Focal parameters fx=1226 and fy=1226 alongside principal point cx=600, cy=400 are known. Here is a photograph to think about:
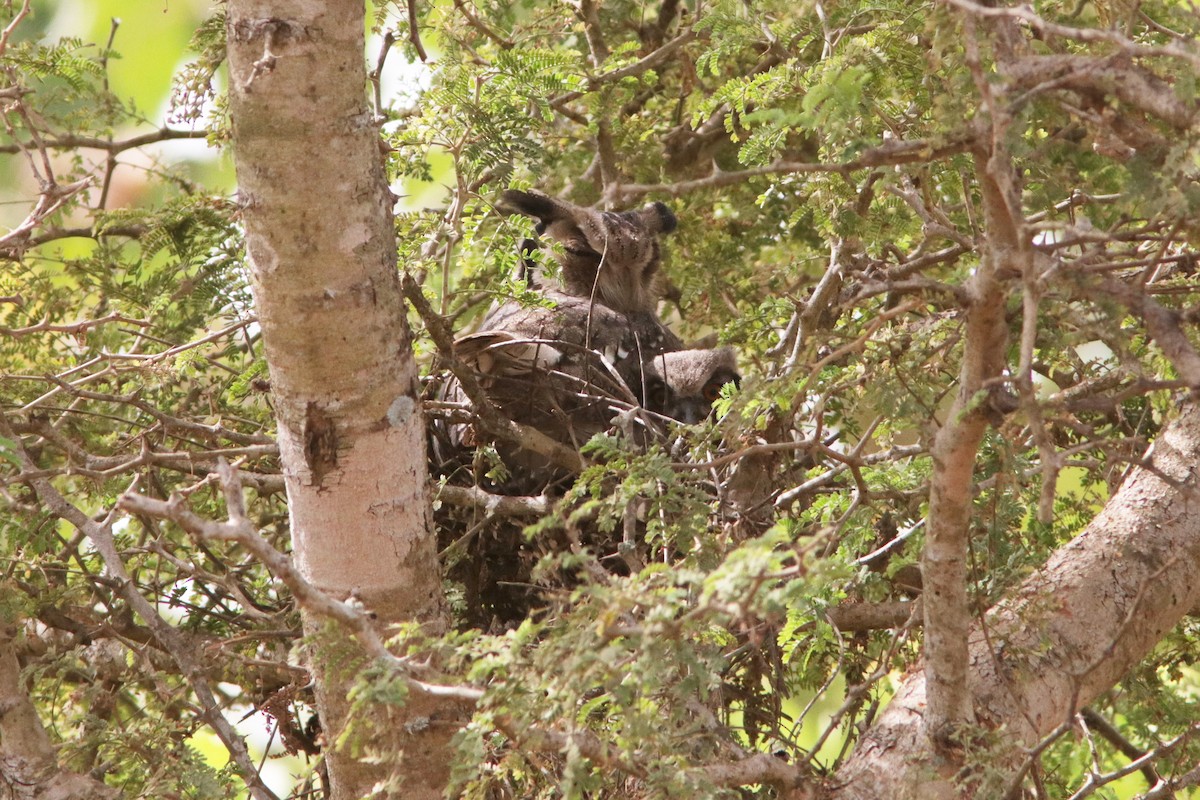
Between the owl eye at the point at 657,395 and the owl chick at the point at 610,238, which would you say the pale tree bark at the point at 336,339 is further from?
the owl chick at the point at 610,238

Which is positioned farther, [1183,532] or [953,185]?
[953,185]

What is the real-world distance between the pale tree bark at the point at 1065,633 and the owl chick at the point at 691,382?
163 cm

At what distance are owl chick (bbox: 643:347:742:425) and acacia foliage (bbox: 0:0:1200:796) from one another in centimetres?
13

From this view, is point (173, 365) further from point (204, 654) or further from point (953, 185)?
point (953, 185)

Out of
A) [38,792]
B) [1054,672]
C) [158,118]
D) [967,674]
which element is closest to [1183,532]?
[1054,672]

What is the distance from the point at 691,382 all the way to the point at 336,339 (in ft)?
6.51

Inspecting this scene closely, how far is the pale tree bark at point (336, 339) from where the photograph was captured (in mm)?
2289

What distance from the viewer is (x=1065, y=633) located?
2547mm

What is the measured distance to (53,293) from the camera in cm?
391

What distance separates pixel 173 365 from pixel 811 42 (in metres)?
2.04

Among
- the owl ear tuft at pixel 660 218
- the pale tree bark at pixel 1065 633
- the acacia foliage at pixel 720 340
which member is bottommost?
the pale tree bark at pixel 1065 633

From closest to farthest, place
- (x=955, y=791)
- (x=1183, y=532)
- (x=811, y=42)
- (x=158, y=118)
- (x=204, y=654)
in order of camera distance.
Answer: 1. (x=955, y=791)
2. (x=1183, y=532)
3. (x=204, y=654)
4. (x=811, y=42)
5. (x=158, y=118)

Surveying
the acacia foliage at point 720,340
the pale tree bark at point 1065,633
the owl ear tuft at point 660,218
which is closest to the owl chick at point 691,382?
the acacia foliage at point 720,340

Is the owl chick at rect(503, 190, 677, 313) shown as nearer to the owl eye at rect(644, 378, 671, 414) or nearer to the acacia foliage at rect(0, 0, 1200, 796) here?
the acacia foliage at rect(0, 0, 1200, 796)
